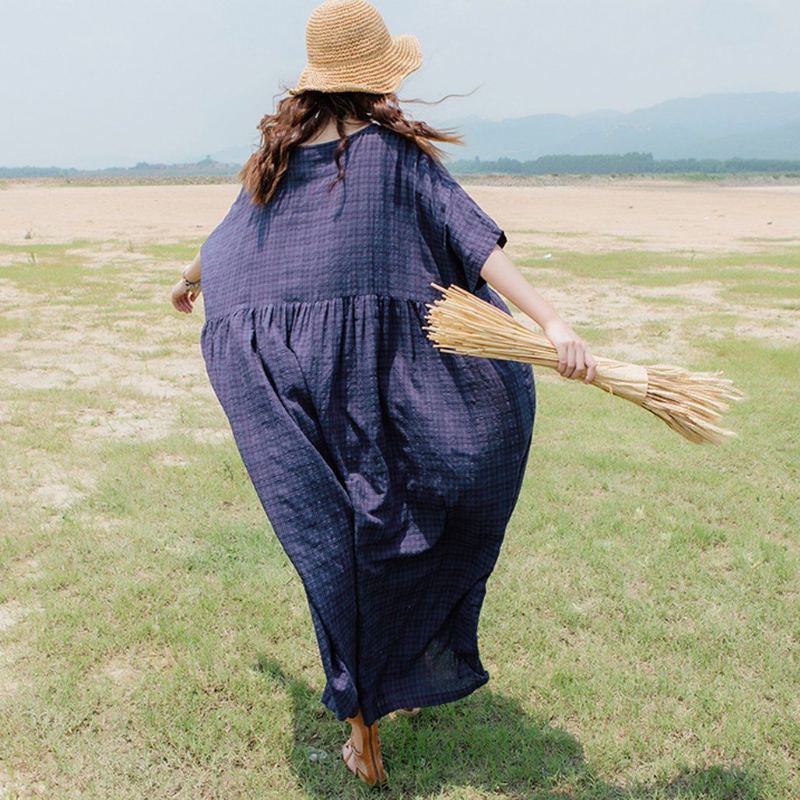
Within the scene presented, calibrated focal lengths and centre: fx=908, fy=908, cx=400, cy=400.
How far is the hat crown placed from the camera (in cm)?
220

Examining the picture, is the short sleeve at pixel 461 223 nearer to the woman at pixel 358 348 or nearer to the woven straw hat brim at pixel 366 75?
the woman at pixel 358 348

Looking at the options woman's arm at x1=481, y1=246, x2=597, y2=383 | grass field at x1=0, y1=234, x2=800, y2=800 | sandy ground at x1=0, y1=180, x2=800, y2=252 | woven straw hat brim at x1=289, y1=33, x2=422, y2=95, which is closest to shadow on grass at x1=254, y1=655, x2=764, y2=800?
grass field at x1=0, y1=234, x2=800, y2=800

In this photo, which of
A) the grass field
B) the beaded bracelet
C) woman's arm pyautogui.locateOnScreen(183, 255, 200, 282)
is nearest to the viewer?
the grass field

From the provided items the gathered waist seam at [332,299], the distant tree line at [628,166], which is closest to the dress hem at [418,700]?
the gathered waist seam at [332,299]

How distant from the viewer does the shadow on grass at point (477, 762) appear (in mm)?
2492

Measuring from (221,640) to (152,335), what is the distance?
18.2 ft

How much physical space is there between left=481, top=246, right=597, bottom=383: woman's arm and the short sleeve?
0.03m

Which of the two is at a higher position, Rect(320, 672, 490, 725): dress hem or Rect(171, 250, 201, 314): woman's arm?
Rect(171, 250, 201, 314): woman's arm

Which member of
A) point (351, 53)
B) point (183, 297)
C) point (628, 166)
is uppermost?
point (628, 166)

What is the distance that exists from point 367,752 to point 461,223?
4.69 feet

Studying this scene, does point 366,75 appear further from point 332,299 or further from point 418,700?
point 418,700

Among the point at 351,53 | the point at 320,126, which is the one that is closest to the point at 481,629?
the point at 320,126

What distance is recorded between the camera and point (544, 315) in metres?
2.17

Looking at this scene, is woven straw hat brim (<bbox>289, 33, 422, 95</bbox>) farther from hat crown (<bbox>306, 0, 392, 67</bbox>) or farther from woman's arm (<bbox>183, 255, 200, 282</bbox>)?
woman's arm (<bbox>183, 255, 200, 282</bbox>)
